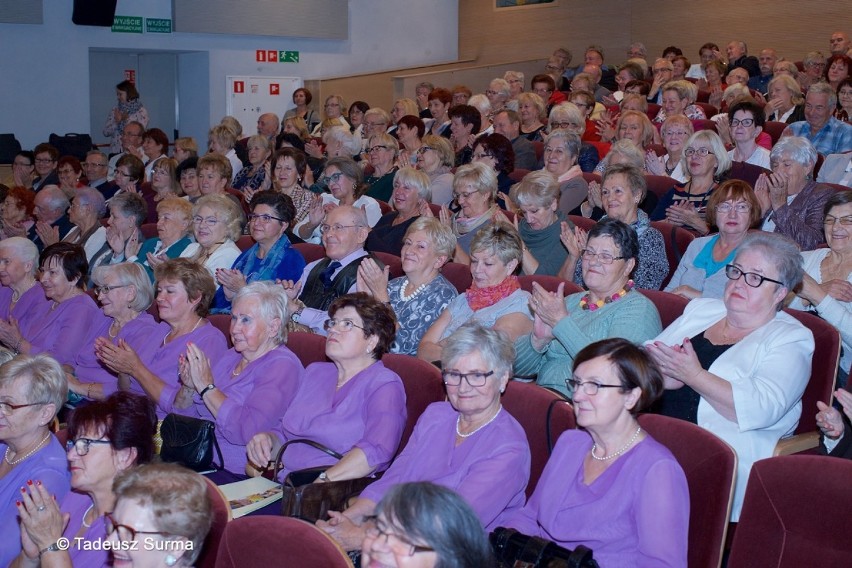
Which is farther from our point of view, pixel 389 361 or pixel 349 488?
pixel 389 361

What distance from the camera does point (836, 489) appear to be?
7.31 feet

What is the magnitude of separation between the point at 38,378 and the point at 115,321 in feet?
4.40

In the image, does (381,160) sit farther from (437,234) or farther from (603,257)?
(603,257)

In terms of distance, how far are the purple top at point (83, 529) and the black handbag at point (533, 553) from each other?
3.38 ft

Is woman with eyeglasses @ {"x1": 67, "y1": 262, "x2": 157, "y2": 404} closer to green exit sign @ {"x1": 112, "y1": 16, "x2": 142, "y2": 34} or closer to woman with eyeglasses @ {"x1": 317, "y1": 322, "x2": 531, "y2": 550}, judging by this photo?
woman with eyeglasses @ {"x1": 317, "y1": 322, "x2": 531, "y2": 550}

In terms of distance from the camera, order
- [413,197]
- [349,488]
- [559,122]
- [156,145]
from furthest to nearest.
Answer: [156,145] → [559,122] → [413,197] → [349,488]

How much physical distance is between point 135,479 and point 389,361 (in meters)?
1.31

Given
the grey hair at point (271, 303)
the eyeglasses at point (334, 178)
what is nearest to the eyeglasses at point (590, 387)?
the grey hair at point (271, 303)

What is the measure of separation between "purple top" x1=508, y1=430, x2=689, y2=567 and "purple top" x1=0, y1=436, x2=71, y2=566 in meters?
1.45

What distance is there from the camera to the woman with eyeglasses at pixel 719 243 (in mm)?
3977

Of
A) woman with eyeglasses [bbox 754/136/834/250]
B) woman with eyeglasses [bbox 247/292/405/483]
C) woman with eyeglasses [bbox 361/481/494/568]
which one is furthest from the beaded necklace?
woman with eyeglasses [bbox 361/481/494/568]

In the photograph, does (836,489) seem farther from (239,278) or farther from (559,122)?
(559,122)

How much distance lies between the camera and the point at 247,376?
3.50 metres

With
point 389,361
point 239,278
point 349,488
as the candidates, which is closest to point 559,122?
point 239,278
